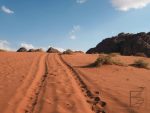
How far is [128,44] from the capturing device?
45.9m

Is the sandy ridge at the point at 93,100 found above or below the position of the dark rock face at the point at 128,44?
below

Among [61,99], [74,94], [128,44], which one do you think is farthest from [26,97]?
[128,44]

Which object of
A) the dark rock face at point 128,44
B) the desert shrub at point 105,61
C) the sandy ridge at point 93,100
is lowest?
the sandy ridge at point 93,100

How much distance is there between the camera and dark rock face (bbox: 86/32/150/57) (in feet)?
143

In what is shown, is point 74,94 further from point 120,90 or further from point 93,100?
point 120,90

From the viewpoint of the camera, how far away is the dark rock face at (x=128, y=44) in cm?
4362

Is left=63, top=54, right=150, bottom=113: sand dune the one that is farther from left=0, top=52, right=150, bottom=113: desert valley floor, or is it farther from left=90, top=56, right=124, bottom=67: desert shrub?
left=90, top=56, right=124, bottom=67: desert shrub

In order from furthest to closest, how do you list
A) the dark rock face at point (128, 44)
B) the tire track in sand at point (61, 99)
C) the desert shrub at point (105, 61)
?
the dark rock face at point (128, 44) → the desert shrub at point (105, 61) → the tire track in sand at point (61, 99)

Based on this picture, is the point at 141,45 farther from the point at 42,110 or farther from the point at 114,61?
the point at 42,110

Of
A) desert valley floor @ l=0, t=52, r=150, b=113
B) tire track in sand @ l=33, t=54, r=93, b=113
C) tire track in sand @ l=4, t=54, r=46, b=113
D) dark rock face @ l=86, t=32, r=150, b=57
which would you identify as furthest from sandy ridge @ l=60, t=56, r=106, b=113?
dark rock face @ l=86, t=32, r=150, b=57

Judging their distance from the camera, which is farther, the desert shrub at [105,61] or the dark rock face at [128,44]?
the dark rock face at [128,44]

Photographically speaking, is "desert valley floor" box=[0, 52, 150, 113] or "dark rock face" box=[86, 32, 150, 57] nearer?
"desert valley floor" box=[0, 52, 150, 113]

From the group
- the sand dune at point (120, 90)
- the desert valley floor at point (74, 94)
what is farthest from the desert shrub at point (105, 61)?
the desert valley floor at point (74, 94)

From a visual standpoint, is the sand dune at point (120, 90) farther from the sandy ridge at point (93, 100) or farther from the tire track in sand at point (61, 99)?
the tire track in sand at point (61, 99)
